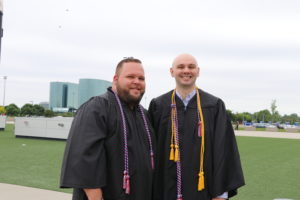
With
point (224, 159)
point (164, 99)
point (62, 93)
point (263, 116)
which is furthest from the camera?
point (62, 93)

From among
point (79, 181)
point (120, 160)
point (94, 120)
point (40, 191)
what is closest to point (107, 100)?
point (94, 120)

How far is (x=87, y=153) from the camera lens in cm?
278

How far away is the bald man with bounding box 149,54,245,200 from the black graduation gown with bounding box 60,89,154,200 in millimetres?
369

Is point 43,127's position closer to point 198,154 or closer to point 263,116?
point 198,154

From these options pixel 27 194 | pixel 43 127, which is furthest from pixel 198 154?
pixel 43 127

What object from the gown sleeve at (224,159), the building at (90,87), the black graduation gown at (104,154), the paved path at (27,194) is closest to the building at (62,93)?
the building at (90,87)

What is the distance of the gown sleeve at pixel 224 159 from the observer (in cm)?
330

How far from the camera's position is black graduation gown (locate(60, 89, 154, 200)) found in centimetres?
276

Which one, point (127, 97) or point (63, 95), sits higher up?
point (63, 95)

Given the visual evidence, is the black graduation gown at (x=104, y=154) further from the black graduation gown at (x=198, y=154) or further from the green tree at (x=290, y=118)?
the green tree at (x=290, y=118)

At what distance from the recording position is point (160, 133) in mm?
3498

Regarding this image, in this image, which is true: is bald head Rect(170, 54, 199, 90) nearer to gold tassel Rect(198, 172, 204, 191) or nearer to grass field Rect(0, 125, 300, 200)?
gold tassel Rect(198, 172, 204, 191)

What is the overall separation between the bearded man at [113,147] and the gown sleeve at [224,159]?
0.62 meters

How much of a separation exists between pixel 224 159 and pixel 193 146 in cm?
31
